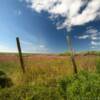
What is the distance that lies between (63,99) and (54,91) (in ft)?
2.83

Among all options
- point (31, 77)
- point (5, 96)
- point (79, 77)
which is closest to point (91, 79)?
point (79, 77)

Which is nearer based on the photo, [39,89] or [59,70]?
[39,89]

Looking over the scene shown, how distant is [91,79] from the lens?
794 centimetres

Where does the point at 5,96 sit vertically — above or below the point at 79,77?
below

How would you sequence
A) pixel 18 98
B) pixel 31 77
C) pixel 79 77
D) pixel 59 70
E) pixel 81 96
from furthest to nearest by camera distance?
pixel 59 70 → pixel 31 77 → pixel 79 77 → pixel 18 98 → pixel 81 96

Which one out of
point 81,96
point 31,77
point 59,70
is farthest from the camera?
point 59,70

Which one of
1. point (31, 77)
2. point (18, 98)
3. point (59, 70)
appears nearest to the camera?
point (18, 98)

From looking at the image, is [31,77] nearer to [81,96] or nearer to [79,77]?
[79,77]

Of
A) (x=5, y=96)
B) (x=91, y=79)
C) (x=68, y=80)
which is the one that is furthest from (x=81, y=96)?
(x=5, y=96)

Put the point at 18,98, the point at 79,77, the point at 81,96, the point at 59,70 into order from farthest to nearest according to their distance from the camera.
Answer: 1. the point at 59,70
2. the point at 79,77
3. the point at 18,98
4. the point at 81,96

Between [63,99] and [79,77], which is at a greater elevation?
[79,77]

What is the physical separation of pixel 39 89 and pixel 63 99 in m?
1.40

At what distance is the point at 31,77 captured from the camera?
458 inches

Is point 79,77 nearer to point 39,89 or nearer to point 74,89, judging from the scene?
point 74,89
